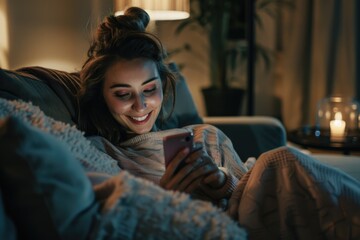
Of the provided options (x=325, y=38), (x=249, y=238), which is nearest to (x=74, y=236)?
(x=249, y=238)

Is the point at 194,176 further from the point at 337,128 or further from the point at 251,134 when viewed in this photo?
the point at 337,128

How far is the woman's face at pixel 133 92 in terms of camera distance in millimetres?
1188

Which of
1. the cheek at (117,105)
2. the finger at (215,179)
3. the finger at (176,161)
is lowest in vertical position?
the finger at (215,179)

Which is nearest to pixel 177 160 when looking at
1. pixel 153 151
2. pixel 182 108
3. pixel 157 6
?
pixel 153 151

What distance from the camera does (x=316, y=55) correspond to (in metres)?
3.48

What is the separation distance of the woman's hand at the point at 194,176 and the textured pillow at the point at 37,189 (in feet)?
1.08

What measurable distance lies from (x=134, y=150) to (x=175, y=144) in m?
0.34

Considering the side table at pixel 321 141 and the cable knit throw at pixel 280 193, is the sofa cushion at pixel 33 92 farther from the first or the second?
the side table at pixel 321 141

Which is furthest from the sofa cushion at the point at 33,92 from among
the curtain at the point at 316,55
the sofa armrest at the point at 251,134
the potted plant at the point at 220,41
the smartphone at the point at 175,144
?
the curtain at the point at 316,55

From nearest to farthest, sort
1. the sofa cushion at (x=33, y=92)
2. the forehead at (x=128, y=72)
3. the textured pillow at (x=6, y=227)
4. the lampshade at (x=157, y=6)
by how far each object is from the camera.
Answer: the textured pillow at (x=6, y=227), the sofa cushion at (x=33, y=92), the forehead at (x=128, y=72), the lampshade at (x=157, y=6)

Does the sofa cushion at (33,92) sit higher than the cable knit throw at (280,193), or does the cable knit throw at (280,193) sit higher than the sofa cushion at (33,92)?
the sofa cushion at (33,92)

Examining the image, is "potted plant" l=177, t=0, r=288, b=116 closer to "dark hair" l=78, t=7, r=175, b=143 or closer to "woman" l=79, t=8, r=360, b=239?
"woman" l=79, t=8, r=360, b=239

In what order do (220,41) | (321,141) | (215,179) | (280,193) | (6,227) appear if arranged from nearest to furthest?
(6,227)
(280,193)
(215,179)
(321,141)
(220,41)

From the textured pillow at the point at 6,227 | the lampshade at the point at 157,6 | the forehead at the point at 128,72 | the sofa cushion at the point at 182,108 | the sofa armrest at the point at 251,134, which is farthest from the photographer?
the lampshade at the point at 157,6
